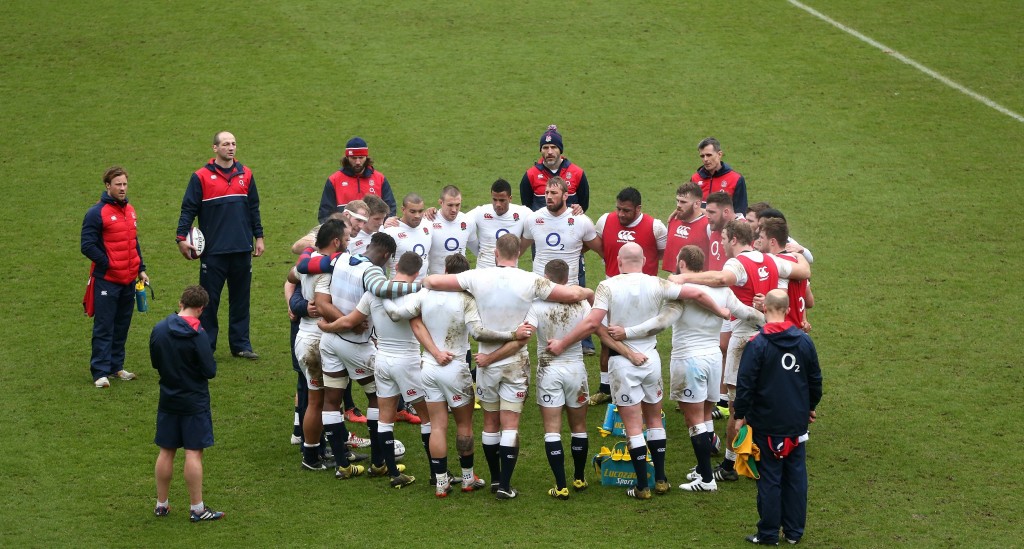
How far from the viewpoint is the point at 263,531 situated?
330 inches

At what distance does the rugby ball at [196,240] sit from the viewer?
464 inches

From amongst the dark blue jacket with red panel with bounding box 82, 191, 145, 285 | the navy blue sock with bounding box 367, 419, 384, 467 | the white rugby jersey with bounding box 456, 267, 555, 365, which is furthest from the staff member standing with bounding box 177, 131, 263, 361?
the white rugby jersey with bounding box 456, 267, 555, 365

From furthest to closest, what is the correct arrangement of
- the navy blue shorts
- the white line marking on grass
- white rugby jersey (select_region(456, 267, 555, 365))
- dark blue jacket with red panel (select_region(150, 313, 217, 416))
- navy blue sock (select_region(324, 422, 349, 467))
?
the white line marking on grass < navy blue sock (select_region(324, 422, 349, 467)) < white rugby jersey (select_region(456, 267, 555, 365)) < the navy blue shorts < dark blue jacket with red panel (select_region(150, 313, 217, 416))

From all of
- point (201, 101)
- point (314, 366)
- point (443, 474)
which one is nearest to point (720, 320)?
point (443, 474)

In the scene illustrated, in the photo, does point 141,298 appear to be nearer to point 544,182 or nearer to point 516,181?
point 544,182

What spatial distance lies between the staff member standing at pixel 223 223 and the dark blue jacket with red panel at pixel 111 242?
581 millimetres

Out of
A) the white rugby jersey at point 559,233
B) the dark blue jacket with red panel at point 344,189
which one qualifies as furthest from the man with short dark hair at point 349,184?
the white rugby jersey at point 559,233

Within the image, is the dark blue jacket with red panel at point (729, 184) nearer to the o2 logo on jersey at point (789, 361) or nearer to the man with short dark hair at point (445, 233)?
the man with short dark hair at point (445, 233)

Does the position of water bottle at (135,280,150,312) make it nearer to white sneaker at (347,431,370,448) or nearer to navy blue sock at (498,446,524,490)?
white sneaker at (347,431,370,448)

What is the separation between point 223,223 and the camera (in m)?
11.9

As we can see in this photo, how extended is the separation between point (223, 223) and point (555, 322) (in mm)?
4866

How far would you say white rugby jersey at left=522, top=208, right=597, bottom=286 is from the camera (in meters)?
11.0

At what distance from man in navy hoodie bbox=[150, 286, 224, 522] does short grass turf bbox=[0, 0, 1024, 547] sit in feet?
1.40

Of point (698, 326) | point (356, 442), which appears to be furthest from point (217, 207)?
point (698, 326)
